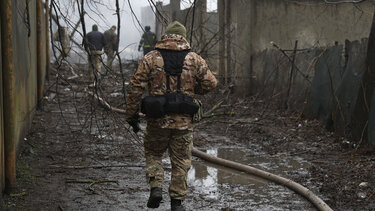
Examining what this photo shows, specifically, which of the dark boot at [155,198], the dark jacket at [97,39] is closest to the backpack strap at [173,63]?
the dark boot at [155,198]

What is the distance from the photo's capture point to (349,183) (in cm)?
555

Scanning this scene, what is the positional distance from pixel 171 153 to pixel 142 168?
1.78 m

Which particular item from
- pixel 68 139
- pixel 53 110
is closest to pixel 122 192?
pixel 68 139

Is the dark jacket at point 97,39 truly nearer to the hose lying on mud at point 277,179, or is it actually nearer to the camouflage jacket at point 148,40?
the camouflage jacket at point 148,40

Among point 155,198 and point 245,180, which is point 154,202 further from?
point 245,180

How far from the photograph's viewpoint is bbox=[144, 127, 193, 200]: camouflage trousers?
4473mm

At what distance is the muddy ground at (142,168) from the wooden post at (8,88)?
26cm

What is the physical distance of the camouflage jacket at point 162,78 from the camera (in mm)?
4422

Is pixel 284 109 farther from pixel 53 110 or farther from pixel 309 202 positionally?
pixel 309 202

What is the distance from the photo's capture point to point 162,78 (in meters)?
4.45

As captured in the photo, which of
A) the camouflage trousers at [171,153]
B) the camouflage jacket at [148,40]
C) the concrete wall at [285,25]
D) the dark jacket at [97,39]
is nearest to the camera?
the camouflage trousers at [171,153]

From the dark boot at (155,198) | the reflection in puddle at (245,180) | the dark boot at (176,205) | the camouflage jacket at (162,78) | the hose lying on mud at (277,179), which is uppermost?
the camouflage jacket at (162,78)

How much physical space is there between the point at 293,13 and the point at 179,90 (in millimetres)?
10620

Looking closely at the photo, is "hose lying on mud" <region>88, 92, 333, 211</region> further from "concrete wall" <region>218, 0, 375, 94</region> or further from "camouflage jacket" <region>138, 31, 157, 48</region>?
"concrete wall" <region>218, 0, 375, 94</region>
